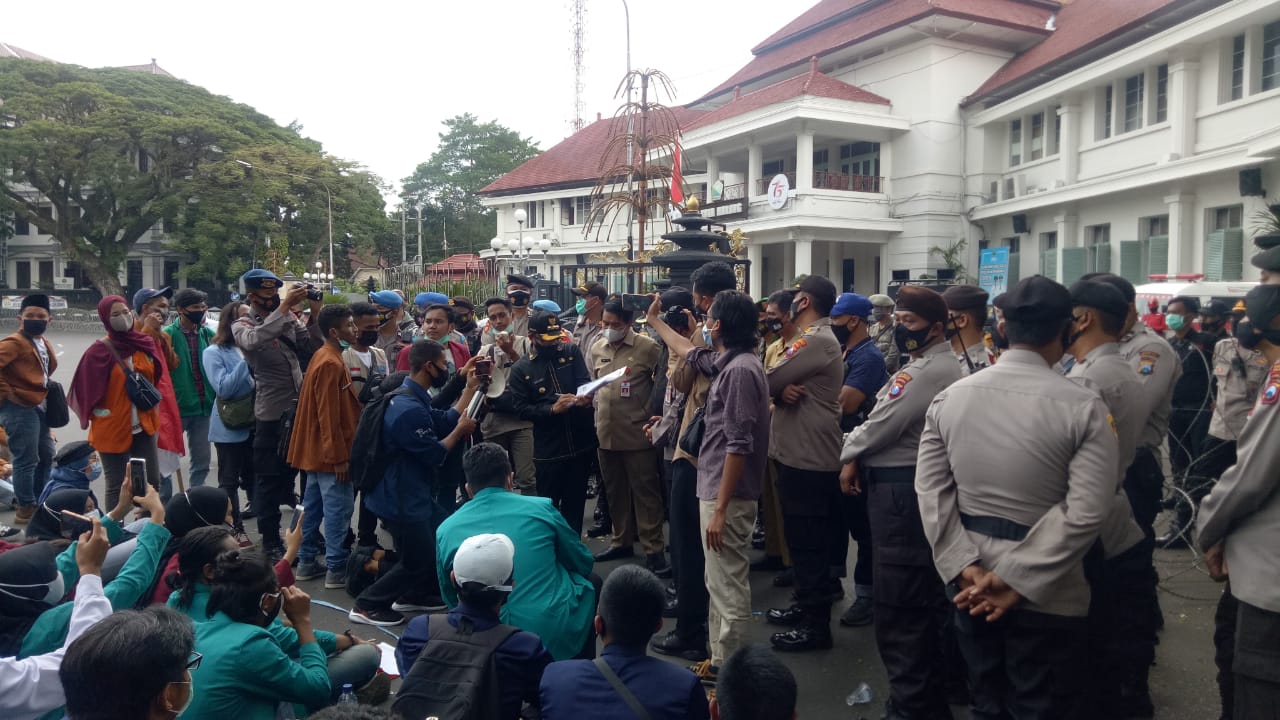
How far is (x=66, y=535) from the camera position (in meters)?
4.36

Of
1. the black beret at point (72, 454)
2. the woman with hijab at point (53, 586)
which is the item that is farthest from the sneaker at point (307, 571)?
the woman with hijab at point (53, 586)

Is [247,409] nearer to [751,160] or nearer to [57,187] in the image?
[751,160]

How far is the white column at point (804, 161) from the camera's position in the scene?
23.4m

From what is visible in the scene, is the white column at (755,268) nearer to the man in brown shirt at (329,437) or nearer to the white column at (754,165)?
the white column at (754,165)

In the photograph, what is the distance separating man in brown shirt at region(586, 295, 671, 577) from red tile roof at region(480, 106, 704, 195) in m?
30.5

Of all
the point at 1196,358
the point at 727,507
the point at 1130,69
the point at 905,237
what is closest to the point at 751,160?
the point at 905,237

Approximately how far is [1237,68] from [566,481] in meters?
16.4

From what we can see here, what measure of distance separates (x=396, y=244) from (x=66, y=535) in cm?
4720

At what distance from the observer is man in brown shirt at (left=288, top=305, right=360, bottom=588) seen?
5.74m

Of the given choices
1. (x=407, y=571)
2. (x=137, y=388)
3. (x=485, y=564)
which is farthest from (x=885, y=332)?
(x=137, y=388)

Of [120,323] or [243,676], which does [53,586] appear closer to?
[243,676]

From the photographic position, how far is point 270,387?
20.9ft

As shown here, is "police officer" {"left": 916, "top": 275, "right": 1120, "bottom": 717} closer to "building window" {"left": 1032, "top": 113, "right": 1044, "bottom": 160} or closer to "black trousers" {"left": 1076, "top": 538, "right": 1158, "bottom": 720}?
"black trousers" {"left": 1076, "top": 538, "right": 1158, "bottom": 720}

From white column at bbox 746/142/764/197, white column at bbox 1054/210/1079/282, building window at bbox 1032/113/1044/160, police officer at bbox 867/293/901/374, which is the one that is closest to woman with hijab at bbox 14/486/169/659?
police officer at bbox 867/293/901/374
